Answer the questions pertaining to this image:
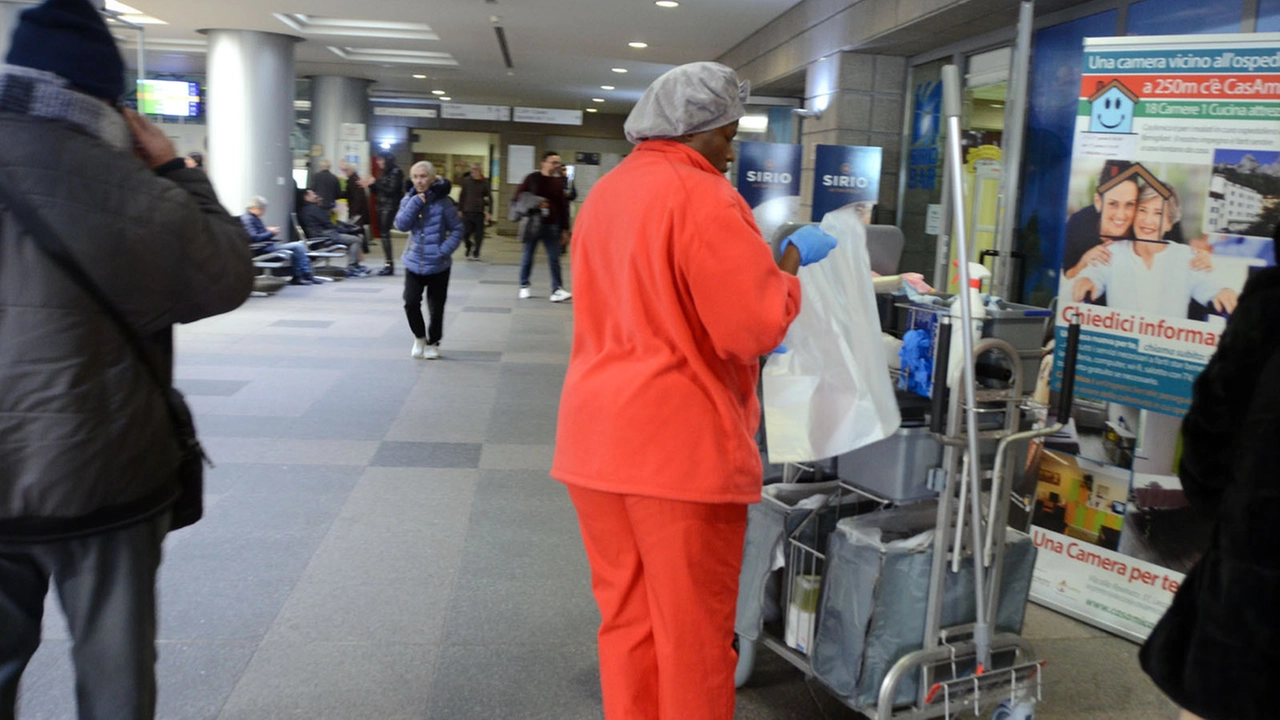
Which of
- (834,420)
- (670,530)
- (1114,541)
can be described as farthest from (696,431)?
(1114,541)

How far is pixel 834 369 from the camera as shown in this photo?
2656mm

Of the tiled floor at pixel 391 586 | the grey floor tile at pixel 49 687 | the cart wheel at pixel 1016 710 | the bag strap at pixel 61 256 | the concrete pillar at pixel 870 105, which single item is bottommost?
the grey floor tile at pixel 49 687

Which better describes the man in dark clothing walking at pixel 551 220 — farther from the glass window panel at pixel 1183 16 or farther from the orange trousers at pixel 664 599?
the orange trousers at pixel 664 599

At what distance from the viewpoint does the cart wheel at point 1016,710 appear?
2.78 metres

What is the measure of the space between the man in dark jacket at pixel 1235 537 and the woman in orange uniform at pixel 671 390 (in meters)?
0.78

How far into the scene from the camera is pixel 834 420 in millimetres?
2652

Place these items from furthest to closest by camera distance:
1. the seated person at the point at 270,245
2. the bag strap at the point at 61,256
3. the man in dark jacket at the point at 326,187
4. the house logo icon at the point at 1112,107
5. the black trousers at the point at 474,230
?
the black trousers at the point at 474,230 → the man in dark jacket at the point at 326,187 → the seated person at the point at 270,245 → the house logo icon at the point at 1112,107 → the bag strap at the point at 61,256

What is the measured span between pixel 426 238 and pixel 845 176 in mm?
3371

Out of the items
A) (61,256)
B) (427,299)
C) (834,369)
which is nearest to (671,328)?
(834,369)

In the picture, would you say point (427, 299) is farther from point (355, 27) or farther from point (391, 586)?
point (355, 27)

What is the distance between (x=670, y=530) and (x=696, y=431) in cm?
21

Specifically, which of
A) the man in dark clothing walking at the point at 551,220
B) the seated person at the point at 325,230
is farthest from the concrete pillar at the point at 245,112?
the man in dark clothing walking at the point at 551,220

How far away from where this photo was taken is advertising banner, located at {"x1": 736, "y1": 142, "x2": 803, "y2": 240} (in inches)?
366

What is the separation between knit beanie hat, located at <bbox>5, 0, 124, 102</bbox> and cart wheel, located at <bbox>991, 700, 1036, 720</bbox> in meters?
2.54
